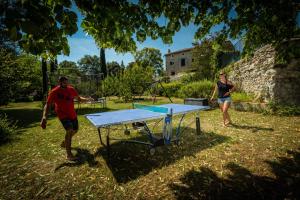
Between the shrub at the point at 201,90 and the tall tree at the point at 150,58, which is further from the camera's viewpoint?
the tall tree at the point at 150,58

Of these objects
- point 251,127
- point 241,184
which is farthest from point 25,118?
point 241,184

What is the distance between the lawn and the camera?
324cm

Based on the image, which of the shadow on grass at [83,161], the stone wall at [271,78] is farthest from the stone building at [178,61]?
the shadow on grass at [83,161]

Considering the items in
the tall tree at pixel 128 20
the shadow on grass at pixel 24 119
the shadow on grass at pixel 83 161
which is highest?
the tall tree at pixel 128 20

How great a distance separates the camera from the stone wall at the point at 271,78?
8914 millimetres

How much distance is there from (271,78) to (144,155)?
26.6 ft

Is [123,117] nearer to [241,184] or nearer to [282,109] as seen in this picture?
[241,184]

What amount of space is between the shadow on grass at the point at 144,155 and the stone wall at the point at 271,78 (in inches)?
206

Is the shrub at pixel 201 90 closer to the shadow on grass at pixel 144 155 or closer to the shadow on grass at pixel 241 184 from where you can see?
the shadow on grass at pixel 144 155

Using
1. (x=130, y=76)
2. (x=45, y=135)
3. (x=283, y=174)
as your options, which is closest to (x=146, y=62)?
(x=130, y=76)

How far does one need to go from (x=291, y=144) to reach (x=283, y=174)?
6.30 feet

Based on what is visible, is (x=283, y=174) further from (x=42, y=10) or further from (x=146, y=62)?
(x=146, y=62)

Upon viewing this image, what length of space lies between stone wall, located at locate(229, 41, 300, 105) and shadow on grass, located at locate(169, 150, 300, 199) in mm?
6253

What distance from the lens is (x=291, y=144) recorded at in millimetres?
5016
